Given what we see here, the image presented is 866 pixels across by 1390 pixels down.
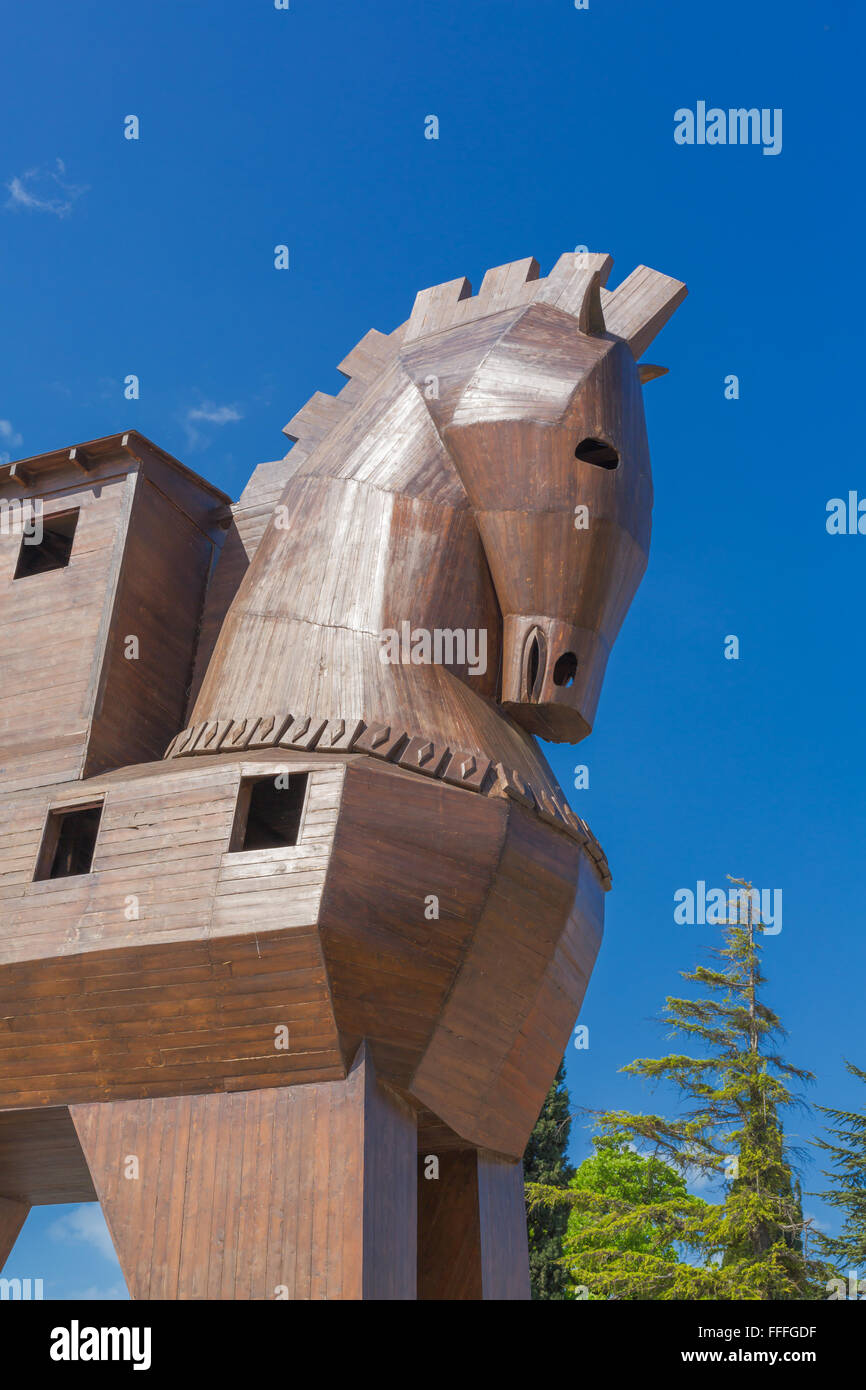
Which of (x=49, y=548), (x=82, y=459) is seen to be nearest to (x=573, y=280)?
(x=82, y=459)

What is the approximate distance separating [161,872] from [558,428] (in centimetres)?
563

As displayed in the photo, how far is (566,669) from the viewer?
46.0 ft

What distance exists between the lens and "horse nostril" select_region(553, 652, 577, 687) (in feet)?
45.7

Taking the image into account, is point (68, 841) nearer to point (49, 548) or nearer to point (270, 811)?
point (270, 811)

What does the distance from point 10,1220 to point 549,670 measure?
8.61 metres

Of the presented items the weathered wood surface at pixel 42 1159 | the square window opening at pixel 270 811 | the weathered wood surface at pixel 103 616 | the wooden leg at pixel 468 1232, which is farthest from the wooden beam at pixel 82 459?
the wooden leg at pixel 468 1232

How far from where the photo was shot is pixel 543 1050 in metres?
13.5

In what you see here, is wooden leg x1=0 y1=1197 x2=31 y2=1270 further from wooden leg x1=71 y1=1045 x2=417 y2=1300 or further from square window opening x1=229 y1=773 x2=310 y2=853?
square window opening x1=229 y1=773 x2=310 y2=853

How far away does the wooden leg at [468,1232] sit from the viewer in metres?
13.3

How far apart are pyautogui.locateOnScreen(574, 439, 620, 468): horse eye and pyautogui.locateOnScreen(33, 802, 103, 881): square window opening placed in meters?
5.76

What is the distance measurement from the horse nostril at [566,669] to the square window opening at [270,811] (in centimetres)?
275
